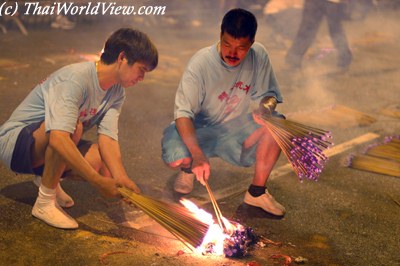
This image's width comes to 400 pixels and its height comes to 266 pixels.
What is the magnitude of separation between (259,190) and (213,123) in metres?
0.76

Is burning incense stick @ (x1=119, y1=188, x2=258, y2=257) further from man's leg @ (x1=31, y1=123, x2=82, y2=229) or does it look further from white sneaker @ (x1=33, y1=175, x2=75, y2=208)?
white sneaker @ (x1=33, y1=175, x2=75, y2=208)

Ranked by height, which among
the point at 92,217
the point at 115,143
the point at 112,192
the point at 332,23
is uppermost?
the point at 332,23

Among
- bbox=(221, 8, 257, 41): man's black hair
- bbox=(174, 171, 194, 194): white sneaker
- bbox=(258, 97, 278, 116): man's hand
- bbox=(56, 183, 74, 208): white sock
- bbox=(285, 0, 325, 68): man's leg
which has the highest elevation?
bbox=(285, 0, 325, 68): man's leg

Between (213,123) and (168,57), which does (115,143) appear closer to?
(213,123)

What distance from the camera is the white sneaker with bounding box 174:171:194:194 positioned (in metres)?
5.56

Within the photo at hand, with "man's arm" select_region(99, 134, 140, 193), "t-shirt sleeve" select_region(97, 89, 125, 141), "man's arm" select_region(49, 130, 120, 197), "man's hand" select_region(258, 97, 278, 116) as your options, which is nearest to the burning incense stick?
"man's arm" select_region(49, 130, 120, 197)

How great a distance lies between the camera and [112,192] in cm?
425

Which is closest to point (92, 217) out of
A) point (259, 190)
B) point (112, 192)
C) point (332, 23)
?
point (112, 192)

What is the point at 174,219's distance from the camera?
4.30 metres

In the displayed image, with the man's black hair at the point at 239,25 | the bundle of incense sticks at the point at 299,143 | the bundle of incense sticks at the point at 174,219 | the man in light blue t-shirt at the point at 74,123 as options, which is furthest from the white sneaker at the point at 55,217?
the man's black hair at the point at 239,25

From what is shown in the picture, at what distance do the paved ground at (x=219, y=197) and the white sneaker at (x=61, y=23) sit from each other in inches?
77.0

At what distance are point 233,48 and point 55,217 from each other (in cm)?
195

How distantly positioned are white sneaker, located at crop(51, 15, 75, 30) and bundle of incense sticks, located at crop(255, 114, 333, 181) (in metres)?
8.34

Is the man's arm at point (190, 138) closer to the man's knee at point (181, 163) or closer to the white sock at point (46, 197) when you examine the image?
the man's knee at point (181, 163)
